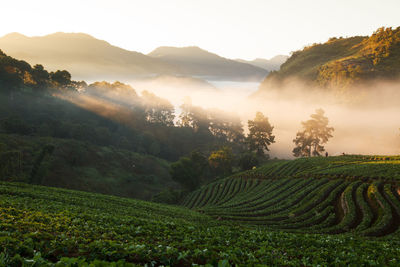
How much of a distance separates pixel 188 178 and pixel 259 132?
44.6 metres

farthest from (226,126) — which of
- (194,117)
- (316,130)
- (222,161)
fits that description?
(316,130)

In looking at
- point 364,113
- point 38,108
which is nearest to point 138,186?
point 38,108

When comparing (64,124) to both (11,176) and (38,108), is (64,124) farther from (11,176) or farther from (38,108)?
(11,176)

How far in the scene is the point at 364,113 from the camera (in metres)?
172

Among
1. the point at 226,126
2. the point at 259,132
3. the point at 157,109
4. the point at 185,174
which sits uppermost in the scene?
the point at 157,109

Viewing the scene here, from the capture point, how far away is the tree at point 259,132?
119 meters

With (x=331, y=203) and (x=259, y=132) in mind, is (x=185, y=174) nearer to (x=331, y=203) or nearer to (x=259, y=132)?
(x=259, y=132)

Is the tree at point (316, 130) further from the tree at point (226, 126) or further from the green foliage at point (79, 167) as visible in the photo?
the tree at point (226, 126)

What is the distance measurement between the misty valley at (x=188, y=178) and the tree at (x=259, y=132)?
20.5 inches

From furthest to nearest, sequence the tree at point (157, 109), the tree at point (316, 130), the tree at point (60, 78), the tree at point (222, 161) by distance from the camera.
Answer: the tree at point (157, 109) < the tree at point (60, 78) < the tree at point (222, 161) < the tree at point (316, 130)

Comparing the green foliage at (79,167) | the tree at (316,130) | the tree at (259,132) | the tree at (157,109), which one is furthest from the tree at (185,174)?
the tree at (157,109)

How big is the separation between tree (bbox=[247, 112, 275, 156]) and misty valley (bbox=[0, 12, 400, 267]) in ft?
1.71

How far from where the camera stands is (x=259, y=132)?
120062mm

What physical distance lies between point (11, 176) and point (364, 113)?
674 feet
